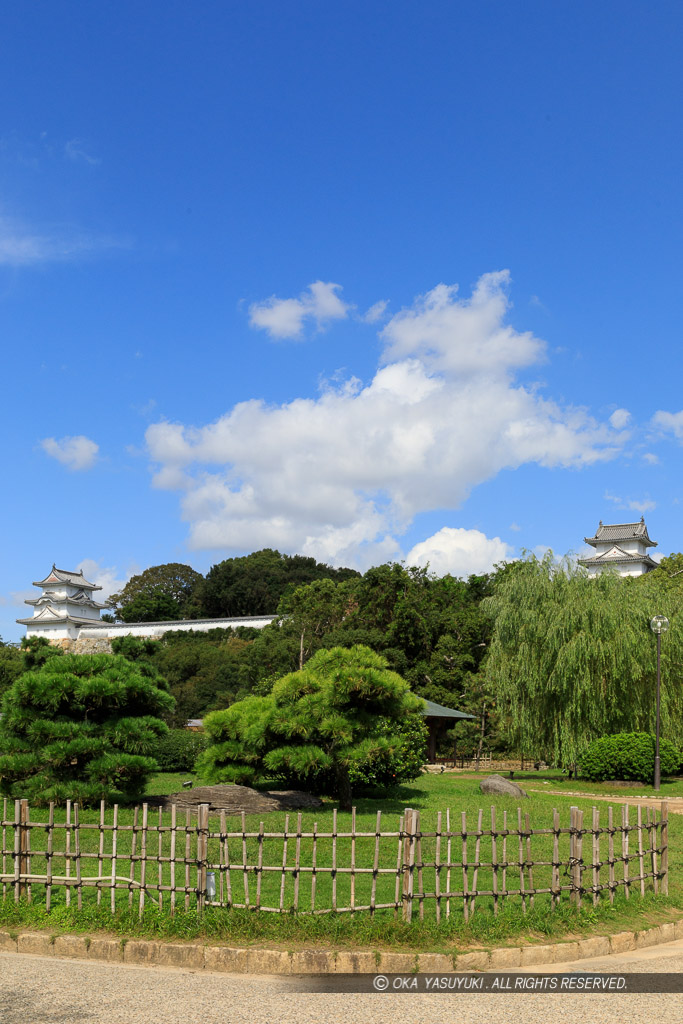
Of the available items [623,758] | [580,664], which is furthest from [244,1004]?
[580,664]

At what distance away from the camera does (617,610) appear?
78.4 ft

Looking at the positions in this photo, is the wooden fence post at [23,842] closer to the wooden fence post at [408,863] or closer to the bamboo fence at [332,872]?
the bamboo fence at [332,872]

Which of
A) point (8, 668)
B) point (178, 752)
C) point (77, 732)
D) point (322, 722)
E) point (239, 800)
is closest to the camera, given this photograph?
point (77, 732)

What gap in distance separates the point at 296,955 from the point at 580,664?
18.1 meters

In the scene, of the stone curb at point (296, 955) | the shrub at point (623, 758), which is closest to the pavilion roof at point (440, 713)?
the shrub at point (623, 758)

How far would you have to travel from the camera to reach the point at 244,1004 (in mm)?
5406

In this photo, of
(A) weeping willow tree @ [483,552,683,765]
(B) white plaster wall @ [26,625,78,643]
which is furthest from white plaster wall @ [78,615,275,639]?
(A) weeping willow tree @ [483,552,683,765]

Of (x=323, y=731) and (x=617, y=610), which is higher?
(x=617, y=610)

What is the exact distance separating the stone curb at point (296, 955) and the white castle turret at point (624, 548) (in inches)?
2207

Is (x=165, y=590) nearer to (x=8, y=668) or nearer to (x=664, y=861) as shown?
(x=8, y=668)

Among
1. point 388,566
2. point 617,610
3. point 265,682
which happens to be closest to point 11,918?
point 617,610

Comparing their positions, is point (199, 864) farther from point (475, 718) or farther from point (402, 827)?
point (475, 718)

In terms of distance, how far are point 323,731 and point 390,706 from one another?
1.27 m

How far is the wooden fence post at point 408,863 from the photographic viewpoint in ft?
22.1
